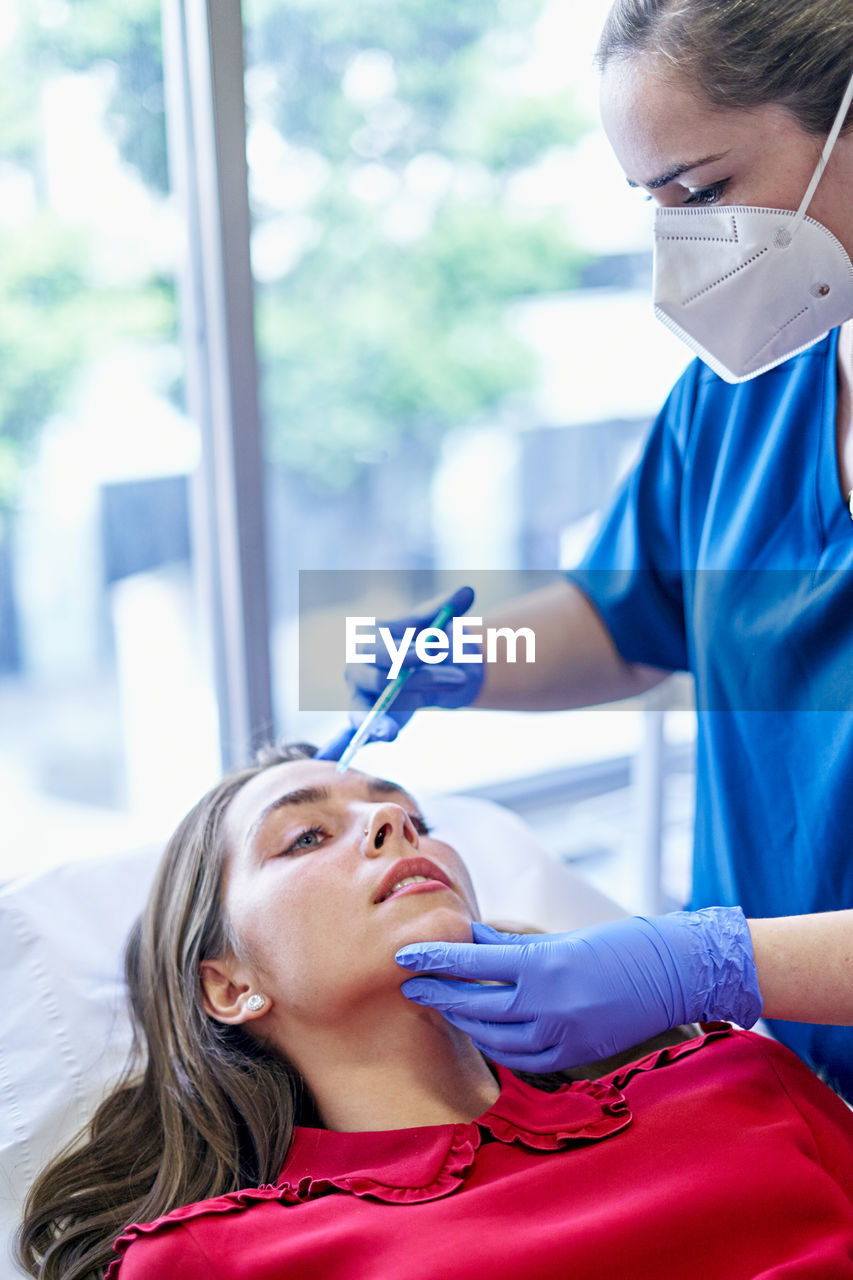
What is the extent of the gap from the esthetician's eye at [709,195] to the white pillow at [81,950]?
3.30ft

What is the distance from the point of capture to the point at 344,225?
2.47 metres

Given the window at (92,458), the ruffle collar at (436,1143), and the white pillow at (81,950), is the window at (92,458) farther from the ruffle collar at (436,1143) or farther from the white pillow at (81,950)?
the ruffle collar at (436,1143)

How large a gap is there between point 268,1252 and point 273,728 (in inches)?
47.6

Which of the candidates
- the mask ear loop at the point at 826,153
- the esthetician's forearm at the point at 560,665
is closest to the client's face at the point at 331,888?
the esthetician's forearm at the point at 560,665

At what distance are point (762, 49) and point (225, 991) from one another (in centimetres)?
107

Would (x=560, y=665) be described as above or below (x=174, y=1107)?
above

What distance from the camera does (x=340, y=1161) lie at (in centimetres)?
111

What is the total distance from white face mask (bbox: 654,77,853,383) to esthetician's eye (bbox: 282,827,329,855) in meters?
0.66

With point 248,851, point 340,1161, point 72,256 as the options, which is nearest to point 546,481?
point 72,256

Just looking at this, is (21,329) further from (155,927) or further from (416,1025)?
(416,1025)

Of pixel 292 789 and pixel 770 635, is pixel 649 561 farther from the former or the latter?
pixel 292 789

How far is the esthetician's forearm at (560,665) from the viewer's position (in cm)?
150

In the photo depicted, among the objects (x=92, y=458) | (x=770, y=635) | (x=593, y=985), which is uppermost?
(x=92, y=458)

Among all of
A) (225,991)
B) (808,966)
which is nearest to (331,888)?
(225,991)
